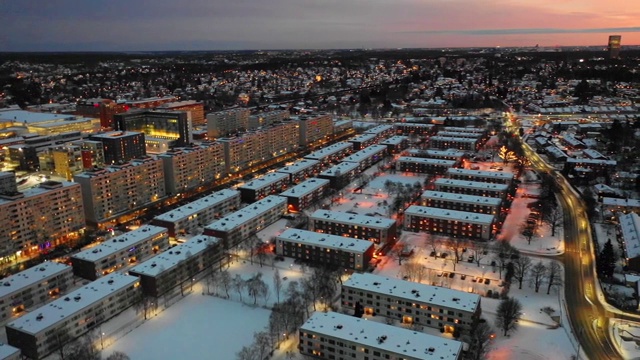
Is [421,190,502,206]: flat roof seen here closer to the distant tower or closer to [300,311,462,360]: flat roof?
[300,311,462,360]: flat roof

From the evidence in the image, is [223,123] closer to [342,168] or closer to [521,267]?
[342,168]

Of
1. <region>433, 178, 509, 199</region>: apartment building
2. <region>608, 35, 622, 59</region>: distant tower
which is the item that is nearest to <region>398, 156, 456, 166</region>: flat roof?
<region>433, 178, 509, 199</region>: apartment building

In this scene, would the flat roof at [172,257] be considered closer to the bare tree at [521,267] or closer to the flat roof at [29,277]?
the flat roof at [29,277]

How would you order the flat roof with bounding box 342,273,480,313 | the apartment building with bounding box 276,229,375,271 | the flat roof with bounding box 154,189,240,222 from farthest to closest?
the flat roof with bounding box 154,189,240,222 < the apartment building with bounding box 276,229,375,271 < the flat roof with bounding box 342,273,480,313

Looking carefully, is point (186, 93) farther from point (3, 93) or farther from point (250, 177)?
point (250, 177)

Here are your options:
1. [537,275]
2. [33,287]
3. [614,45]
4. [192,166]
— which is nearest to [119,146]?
[192,166]

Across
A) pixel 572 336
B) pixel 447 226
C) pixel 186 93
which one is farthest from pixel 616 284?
pixel 186 93
